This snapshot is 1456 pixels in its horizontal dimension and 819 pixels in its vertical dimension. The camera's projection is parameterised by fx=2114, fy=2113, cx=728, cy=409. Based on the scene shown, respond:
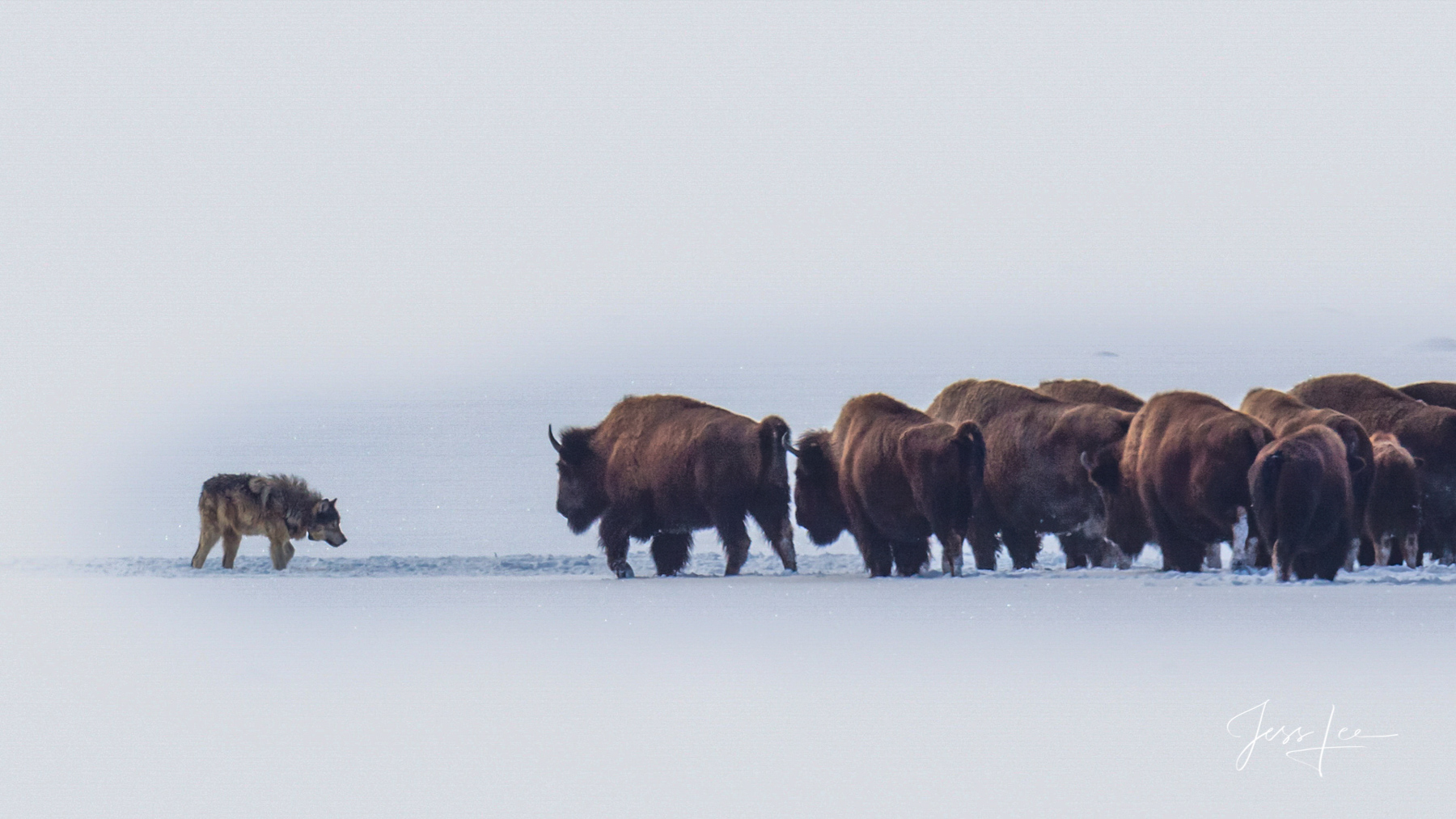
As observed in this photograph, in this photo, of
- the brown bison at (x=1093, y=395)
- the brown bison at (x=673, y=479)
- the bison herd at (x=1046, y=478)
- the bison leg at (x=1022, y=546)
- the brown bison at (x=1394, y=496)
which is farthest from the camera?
the brown bison at (x=1093, y=395)

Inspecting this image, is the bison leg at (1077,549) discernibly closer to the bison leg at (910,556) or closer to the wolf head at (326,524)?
the bison leg at (910,556)

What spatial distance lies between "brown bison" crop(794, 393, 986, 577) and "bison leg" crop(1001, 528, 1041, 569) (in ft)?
3.64

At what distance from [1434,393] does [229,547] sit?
1125cm

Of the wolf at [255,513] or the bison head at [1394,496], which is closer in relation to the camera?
the bison head at [1394,496]

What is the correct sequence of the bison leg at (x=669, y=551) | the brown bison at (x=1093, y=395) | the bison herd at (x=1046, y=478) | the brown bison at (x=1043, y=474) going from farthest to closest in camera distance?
the brown bison at (x=1093, y=395), the bison leg at (x=669, y=551), the brown bison at (x=1043, y=474), the bison herd at (x=1046, y=478)

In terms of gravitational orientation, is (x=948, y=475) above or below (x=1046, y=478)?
above

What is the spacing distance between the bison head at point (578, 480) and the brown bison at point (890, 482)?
6.20ft

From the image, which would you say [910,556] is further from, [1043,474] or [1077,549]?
[1077,549]

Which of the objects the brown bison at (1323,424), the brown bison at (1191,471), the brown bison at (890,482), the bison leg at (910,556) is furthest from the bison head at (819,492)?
the brown bison at (1323,424)

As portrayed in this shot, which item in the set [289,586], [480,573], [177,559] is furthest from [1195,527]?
[177,559]

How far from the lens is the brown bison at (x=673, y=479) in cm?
1745

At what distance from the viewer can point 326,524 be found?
19.7 metres

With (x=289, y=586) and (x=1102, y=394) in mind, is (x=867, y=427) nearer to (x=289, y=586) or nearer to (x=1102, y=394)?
(x=1102, y=394)

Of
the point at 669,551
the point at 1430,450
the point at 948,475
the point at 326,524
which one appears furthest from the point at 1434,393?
the point at 326,524
